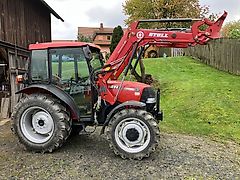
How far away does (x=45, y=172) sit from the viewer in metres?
5.31

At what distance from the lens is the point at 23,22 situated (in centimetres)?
1288

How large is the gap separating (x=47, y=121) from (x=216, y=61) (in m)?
14.4

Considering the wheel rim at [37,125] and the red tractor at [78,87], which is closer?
the red tractor at [78,87]

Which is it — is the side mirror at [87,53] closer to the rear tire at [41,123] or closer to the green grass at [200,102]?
the rear tire at [41,123]

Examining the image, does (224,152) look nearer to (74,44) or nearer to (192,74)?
(74,44)

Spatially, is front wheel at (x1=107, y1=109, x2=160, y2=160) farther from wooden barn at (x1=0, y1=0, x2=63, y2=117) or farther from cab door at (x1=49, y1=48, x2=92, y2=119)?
wooden barn at (x1=0, y1=0, x2=63, y2=117)

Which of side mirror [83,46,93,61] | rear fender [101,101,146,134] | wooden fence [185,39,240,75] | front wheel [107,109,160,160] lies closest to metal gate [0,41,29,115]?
side mirror [83,46,93,61]

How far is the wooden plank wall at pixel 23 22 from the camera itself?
10.9m

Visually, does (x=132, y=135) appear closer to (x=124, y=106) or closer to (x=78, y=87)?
(x=124, y=106)

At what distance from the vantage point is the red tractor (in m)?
6.39

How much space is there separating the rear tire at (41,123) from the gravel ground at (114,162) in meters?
0.23

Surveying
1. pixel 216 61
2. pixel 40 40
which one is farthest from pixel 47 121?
pixel 216 61

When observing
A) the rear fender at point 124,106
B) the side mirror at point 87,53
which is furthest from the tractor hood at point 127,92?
the side mirror at point 87,53

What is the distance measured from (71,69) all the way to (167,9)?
102 feet
